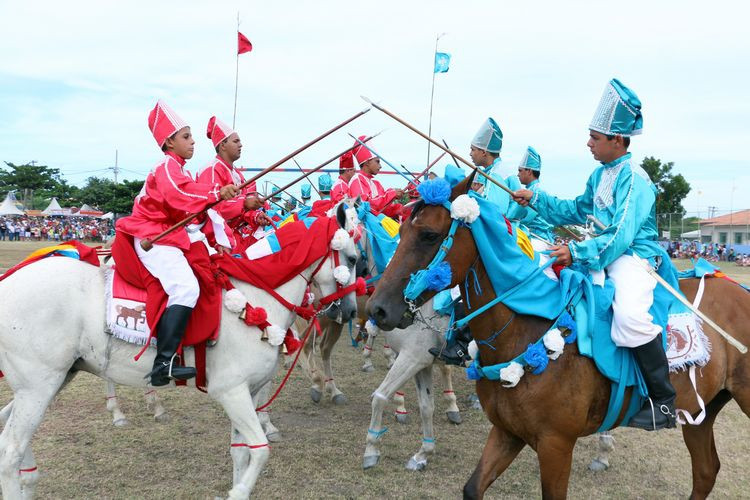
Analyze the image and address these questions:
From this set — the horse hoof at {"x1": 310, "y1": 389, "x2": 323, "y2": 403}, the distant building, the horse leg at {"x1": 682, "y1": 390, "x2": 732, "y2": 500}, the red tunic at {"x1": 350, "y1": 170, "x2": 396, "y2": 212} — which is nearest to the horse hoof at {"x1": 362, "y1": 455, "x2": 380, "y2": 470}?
the horse hoof at {"x1": 310, "y1": 389, "x2": 323, "y2": 403}

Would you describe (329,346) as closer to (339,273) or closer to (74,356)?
(339,273)

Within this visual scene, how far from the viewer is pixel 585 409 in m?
4.00

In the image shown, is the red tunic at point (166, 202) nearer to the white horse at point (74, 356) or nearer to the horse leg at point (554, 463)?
the white horse at point (74, 356)

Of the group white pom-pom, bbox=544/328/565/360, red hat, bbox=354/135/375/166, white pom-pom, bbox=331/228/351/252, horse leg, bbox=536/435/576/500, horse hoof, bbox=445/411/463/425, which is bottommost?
horse hoof, bbox=445/411/463/425

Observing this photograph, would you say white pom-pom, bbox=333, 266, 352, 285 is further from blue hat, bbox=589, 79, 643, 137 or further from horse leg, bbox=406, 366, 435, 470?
blue hat, bbox=589, 79, 643, 137

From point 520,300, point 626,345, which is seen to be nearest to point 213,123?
point 520,300

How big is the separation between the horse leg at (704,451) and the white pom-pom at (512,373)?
2393 mm

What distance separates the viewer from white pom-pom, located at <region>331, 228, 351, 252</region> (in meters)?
5.24

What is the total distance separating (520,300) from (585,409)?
87cm

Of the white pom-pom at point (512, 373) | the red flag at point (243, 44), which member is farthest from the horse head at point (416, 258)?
the red flag at point (243, 44)

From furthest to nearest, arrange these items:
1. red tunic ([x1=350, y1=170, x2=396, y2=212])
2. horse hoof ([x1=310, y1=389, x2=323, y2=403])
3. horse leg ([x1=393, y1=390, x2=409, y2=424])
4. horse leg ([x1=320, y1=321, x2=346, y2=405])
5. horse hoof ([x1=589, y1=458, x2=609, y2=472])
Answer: red tunic ([x1=350, y1=170, x2=396, y2=212])
horse leg ([x1=320, y1=321, x2=346, y2=405])
horse hoof ([x1=310, y1=389, x2=323, y2=403])
horse leg ([x1=393, y1=390, x2=409, y2=424])
horse hoof ([x1=589, y1=458, x2=609, y2=472])

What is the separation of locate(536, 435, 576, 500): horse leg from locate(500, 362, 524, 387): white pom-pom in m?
0.46

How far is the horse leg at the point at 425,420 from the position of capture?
6320 millimetres

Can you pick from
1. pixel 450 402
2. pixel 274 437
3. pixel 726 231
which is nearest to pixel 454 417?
pixel 450 402
